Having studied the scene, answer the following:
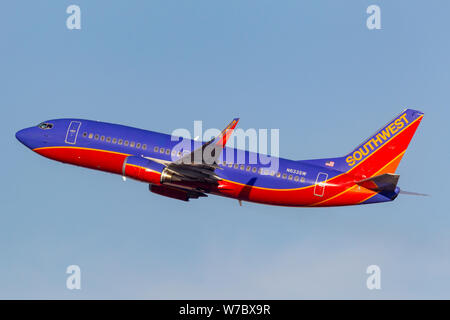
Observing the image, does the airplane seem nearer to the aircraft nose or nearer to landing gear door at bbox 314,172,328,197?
landing gear door at bbox 314,172,328,197

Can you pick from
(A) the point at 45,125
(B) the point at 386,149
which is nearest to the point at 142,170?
(A) the point at 45,125

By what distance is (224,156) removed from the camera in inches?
2416

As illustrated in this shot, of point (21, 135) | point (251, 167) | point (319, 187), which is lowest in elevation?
point (319, 187)

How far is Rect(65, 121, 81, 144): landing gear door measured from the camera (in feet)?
209

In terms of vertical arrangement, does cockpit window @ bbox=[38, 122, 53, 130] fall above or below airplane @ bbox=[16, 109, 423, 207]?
above

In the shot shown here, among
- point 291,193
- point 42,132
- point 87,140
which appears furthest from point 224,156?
point 42,132

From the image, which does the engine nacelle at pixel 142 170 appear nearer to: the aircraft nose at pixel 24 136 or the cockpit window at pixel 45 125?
the cockpit window at pixel 45 125

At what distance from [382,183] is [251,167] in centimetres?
1093

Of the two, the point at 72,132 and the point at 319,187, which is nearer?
the point at 319,187

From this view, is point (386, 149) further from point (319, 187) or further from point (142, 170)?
point (142, 170)

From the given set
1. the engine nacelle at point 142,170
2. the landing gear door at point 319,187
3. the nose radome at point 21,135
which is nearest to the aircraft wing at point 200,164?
the engine nacelle at point 142,170

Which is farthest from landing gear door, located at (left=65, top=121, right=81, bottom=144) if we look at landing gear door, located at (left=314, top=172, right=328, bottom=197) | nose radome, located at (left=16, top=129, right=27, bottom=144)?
landing gear door, located at (left=314, top=172, right=328, bottom=197)

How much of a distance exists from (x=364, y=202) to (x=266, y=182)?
27.7 feet

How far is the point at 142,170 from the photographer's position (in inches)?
2345
